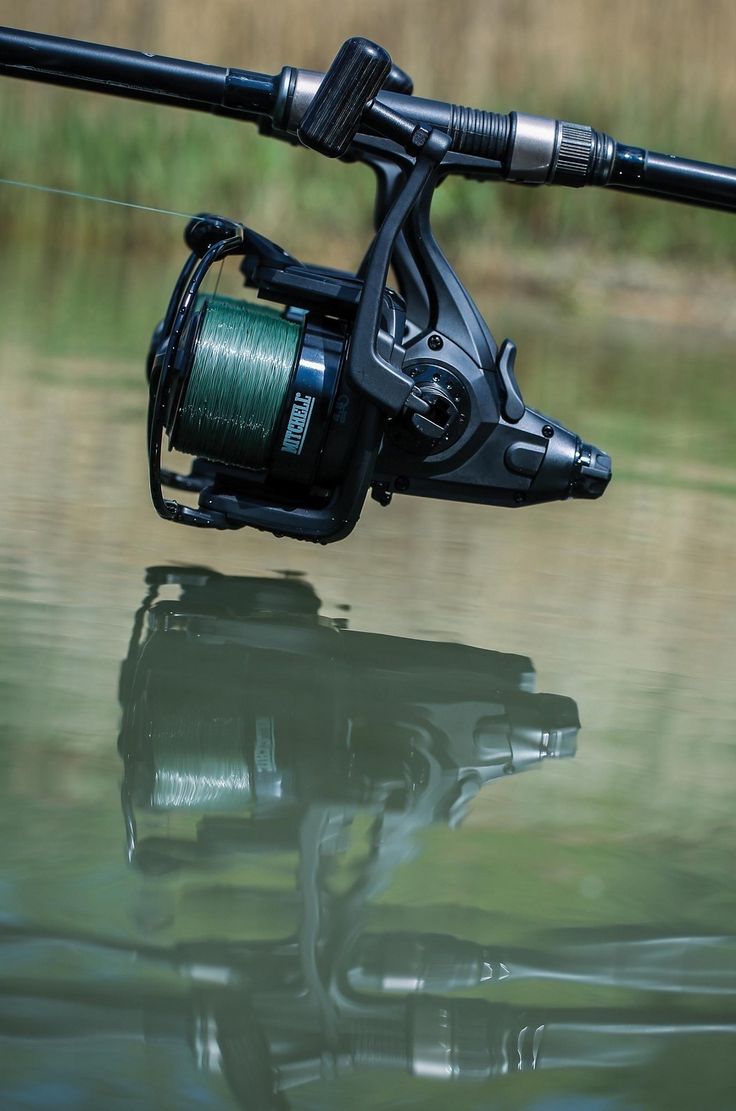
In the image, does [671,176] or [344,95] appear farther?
[671,176]

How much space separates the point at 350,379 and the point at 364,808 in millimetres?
723

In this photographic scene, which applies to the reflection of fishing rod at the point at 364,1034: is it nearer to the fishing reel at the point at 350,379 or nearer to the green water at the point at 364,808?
the green water at the point at 364,808

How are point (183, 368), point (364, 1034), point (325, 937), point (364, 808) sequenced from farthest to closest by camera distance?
point (183, 368), point (364, 808), point (325, 937), point (364, 1034)

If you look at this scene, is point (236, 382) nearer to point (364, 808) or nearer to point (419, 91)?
point (364, 808)

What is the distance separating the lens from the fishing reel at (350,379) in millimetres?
2176

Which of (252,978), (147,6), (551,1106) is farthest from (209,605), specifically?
(147,6)

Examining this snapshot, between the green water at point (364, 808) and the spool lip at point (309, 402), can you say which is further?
the spool lip at point (309, 402)

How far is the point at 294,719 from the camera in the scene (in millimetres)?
1971

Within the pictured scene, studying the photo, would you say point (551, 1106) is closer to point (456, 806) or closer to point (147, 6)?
point (456, 806)

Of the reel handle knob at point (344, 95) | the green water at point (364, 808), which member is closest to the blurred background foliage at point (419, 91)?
the green water at point (364, 808)

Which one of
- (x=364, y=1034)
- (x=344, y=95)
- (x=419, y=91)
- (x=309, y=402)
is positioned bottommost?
(x=364, y=1034)

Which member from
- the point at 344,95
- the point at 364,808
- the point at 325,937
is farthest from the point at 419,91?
the point at 325,937

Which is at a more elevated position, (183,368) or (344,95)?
(344,95)

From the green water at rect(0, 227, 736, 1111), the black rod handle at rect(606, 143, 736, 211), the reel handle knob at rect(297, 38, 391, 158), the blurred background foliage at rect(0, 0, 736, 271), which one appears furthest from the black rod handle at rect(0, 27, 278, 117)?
the blurred background foliage at rect(0, 0, 736, 271)
